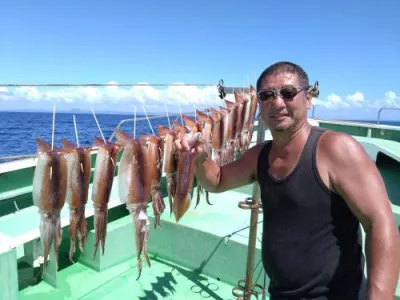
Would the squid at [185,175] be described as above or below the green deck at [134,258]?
above

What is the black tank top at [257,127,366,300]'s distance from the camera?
2342mm

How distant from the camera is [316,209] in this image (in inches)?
92.7

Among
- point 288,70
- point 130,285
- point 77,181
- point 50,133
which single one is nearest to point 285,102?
point 288,70

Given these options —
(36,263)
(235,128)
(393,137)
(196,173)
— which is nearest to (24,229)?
(36,263)

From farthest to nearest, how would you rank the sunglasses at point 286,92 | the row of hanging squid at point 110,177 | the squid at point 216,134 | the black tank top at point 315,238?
the squid at point 216,134 → the row of hanging squid at point 110,177 → the sunglasses at point 286,92 → the black tank top at point 315,238

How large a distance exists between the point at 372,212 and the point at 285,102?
93 centimetres

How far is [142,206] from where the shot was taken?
303 cm

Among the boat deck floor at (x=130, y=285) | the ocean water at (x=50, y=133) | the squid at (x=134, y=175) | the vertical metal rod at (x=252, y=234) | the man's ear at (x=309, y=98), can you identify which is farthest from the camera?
the ocean water at (x=50, y=133)

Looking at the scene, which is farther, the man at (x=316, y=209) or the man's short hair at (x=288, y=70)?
the man's short hair at (x=288, y=70)

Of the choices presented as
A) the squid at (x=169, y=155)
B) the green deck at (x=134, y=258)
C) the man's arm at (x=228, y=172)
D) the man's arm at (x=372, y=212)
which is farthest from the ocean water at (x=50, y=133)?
the man's arm at (x=372, y=212)

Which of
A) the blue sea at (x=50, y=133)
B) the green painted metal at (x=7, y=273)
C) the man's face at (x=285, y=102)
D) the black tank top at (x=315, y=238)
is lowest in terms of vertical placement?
the blue sea at (x=50, y=133)

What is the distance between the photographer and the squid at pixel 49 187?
262cm

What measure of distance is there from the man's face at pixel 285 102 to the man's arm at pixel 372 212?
→ 1.40 ft

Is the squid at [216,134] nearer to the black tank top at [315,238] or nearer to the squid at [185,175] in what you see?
the squid at [185,175]
